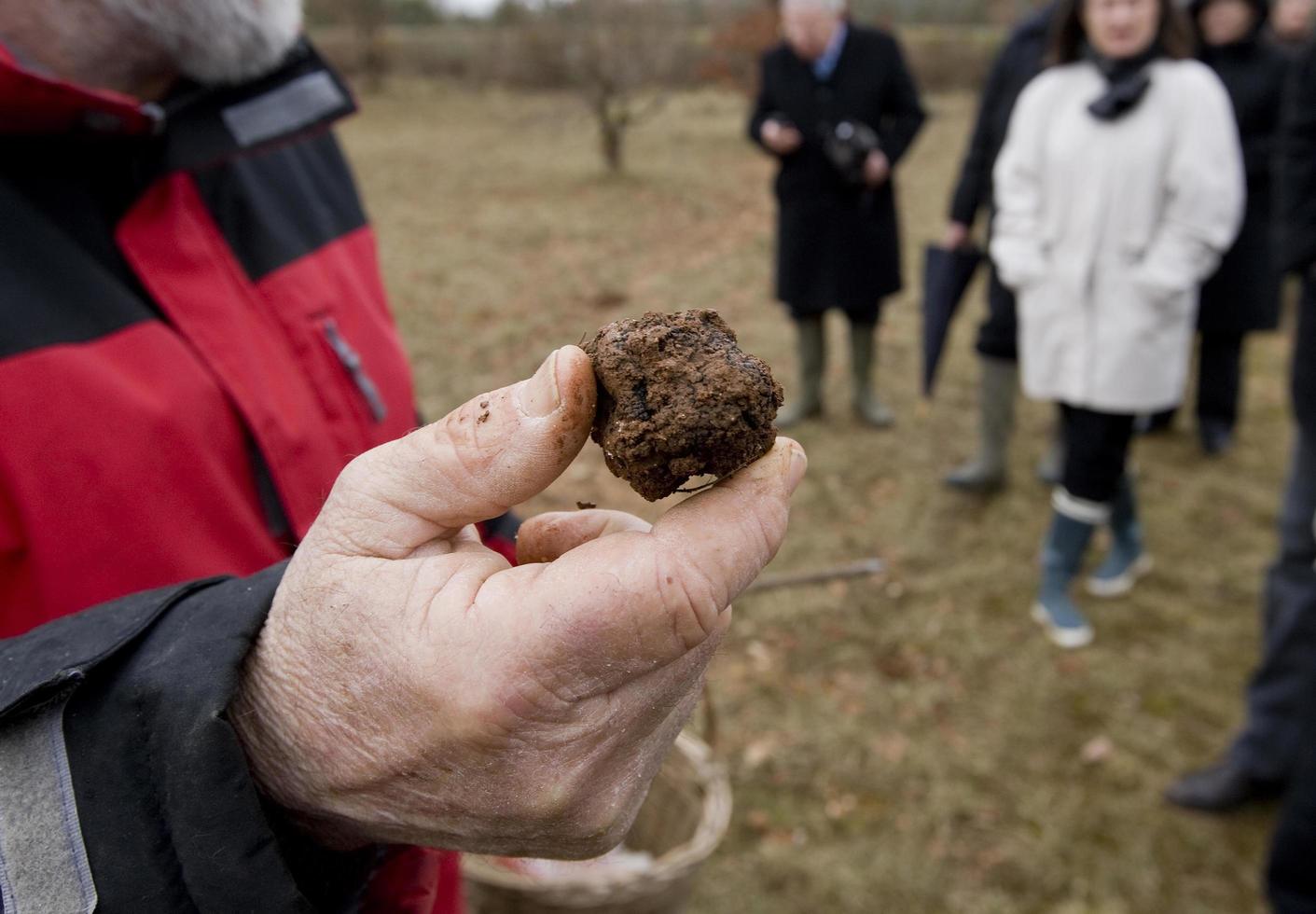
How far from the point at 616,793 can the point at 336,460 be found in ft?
3.02

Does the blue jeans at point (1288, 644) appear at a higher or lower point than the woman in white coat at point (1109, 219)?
lower

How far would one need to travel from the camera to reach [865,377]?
245 inches

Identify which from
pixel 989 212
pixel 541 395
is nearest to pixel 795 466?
pixel 541 395

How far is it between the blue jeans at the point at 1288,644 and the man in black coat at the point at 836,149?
302 cm

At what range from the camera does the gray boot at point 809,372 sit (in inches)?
238

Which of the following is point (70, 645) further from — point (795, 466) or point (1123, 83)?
point (1123, 83)

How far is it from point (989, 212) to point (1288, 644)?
2.75 m

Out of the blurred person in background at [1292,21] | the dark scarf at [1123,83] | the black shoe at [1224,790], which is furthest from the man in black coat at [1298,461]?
the blurred person in background at [1292,21]

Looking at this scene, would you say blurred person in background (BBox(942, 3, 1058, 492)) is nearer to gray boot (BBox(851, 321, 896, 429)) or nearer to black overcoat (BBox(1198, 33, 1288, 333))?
gray boot (BBox(851, 321, 896, 429))

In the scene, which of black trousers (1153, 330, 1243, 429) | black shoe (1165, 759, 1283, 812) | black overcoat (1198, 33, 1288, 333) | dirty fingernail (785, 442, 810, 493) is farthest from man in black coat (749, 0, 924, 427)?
dirty fingernail (785, 442, 810, 493)

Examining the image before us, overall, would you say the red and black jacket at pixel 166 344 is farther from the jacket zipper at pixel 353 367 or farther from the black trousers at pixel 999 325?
the black trousers at pixel 999 325

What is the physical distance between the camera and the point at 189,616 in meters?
1.08

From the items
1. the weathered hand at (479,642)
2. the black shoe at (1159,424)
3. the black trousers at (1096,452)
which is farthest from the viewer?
the black shoe at (1159,424)

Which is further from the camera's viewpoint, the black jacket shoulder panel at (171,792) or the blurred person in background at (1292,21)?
the blurred person in background at (1292,21)
